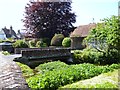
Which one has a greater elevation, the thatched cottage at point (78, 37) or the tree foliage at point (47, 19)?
the tree foliage at point (47, 19)

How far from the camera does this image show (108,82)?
919 centimetres

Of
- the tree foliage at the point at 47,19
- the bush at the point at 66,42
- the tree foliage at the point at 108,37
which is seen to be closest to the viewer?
the tree foliage at the point at 108,37

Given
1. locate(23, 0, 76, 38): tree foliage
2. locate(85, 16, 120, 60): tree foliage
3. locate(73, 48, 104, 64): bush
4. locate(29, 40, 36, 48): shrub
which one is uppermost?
locate(23, 0, 76, 38): tree foliage

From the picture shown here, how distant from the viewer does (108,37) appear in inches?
838

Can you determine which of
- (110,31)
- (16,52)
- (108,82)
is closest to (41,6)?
(16,52)

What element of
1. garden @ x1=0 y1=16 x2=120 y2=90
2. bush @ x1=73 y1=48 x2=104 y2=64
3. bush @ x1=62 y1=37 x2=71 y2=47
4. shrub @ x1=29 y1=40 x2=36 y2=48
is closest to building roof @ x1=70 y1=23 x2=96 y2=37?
bush @ x1=62 y1=37 x2=71 y2=47

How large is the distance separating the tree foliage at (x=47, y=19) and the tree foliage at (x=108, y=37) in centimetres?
1690

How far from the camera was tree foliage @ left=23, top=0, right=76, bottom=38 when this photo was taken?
1635 inches

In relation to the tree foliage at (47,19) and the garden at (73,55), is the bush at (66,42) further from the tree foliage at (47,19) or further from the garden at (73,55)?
the tree foliage at (47,19)

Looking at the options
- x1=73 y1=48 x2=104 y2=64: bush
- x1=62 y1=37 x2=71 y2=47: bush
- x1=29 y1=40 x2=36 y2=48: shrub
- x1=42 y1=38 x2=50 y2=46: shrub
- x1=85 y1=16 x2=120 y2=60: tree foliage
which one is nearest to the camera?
x1=85 y1=16 x2=120 y2=60: tree foliage

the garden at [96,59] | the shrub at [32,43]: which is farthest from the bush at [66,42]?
the garden at [96,59]

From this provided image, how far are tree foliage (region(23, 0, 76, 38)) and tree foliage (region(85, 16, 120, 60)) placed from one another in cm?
1690

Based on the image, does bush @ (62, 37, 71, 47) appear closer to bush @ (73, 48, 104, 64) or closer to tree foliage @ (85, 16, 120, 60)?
tree foliage @ (85, 16, 120, 60)

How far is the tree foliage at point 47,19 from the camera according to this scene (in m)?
41.5
